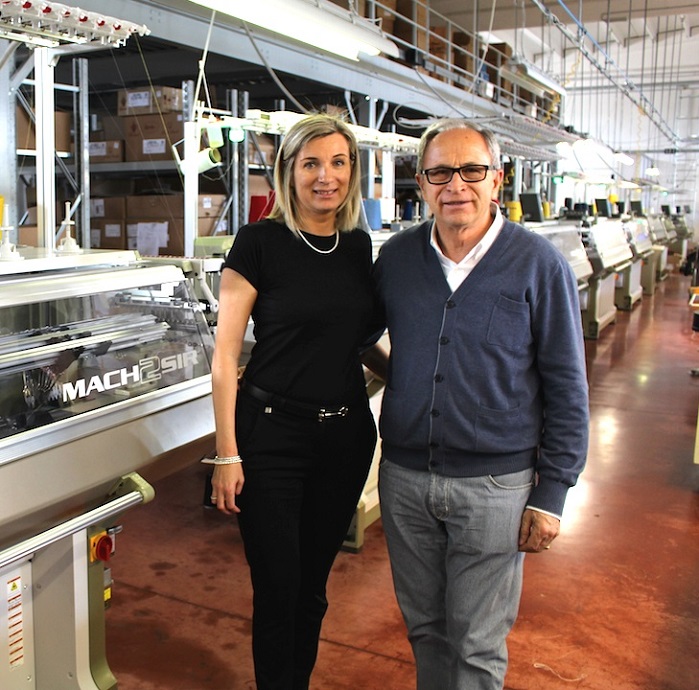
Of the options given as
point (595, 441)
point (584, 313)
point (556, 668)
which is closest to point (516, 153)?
point (584, 313)

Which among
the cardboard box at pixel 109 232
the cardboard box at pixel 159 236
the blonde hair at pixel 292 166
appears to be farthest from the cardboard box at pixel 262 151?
the blonde hair at pixel 292 166

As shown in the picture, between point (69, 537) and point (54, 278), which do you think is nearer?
point (69, 537)

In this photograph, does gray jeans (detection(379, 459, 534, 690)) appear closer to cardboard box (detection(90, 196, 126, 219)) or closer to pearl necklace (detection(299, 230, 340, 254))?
pearl necklace (detection(299, 230, 340, 254))

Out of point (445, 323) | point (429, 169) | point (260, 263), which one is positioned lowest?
point (445, 323)

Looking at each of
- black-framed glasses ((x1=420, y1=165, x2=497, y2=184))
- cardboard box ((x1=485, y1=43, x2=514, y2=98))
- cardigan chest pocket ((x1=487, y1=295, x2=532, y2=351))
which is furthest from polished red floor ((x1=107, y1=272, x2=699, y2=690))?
cardboard box ((x1=485, y1=43, x2=514, y2=98))

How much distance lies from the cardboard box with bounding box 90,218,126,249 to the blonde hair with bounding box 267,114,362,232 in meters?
4.00

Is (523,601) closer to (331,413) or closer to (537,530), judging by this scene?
(537,530)

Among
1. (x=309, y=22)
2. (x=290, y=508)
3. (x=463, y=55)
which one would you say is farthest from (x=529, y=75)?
(x=290, y=508)

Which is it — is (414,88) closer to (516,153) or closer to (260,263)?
(516,153)

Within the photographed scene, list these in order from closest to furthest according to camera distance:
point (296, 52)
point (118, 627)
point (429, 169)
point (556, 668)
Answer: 1. point (429, 169)
2. point (556, 668)
3. point (118, 627)
4. point (296, 52)

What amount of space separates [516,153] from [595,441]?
3.07 metres

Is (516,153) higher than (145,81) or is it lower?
lower

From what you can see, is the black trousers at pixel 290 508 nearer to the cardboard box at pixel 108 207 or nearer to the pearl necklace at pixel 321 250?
the pearl necklace at pixel 321 250

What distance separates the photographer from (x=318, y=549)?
1865 mm
